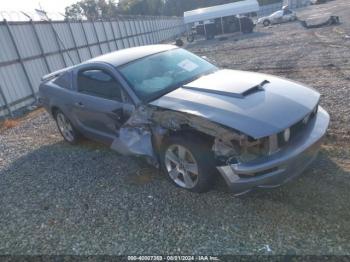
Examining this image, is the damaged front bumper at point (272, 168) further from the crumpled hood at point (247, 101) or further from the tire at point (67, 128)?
the tire at point (67, 128)

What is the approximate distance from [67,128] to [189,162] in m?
3.15

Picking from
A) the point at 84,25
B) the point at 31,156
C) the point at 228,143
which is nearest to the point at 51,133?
the point at 31,156

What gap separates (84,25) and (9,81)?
20.9 ft

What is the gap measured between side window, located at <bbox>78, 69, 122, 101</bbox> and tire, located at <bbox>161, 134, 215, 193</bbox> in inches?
43.9

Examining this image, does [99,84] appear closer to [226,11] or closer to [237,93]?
[237,93]

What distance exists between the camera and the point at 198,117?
3234 mm

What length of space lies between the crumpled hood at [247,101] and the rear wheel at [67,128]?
8.02 ft

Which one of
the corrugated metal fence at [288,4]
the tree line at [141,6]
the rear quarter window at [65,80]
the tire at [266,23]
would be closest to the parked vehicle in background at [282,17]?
the tire at [266,23]

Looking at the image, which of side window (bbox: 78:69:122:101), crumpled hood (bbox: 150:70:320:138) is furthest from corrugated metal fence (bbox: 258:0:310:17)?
crumpled hood (bbox: 150:70:320:138)

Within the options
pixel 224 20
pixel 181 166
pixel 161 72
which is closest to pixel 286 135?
pixel 181 166

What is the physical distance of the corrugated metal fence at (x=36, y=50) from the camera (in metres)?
9.55

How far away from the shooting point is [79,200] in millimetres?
4039

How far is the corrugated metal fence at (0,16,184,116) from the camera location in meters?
9.55

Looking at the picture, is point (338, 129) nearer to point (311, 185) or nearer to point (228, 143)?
point (311, 185)
